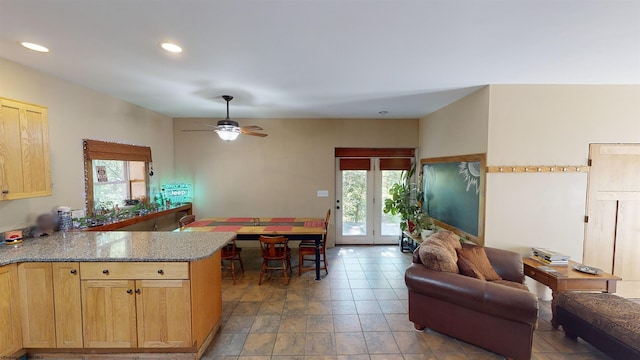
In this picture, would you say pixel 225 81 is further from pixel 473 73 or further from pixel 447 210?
pixel 447 210

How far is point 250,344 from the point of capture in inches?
97.7

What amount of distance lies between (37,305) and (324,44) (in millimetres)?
3224

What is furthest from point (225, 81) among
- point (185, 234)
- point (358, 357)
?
point (358, 357)

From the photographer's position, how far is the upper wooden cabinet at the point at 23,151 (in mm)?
2225

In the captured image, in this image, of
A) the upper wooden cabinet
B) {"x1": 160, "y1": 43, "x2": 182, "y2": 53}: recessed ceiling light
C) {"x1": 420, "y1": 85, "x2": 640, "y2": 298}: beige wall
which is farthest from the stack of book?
the upper wooden cabinet

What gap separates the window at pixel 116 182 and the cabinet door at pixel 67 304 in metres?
1.68

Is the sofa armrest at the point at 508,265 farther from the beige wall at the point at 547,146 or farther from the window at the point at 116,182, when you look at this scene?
the window at the point at 116,182

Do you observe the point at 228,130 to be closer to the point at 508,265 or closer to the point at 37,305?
the point at 37,305

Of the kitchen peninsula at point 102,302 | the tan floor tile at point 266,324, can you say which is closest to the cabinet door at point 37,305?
the kitchen peninsula at point 102,302

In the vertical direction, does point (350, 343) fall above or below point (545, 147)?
below

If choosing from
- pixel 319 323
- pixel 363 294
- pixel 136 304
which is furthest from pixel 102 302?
pixel 363 294

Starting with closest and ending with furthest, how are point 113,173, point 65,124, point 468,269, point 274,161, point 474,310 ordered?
point 474,310 < point 468,269 < point 65,124 < point 113,173 < point 274,161

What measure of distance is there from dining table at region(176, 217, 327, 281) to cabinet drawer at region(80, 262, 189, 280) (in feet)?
4.97

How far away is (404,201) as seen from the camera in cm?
500
